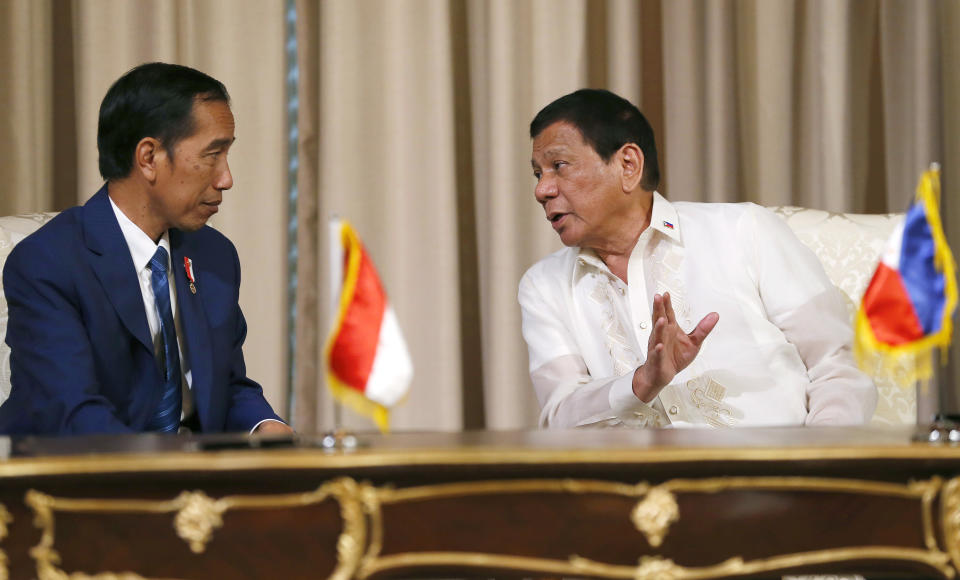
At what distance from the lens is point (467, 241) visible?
3.38 meters

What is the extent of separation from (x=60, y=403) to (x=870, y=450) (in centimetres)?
133

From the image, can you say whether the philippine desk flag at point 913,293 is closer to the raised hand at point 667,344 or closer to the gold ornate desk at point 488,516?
the gold ornate desk at point 488,516

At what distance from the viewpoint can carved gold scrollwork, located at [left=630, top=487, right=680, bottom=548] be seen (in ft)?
3.98

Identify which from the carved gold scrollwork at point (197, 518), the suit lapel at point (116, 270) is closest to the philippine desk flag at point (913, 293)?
the carved gold scrollwork at point (197, 518)

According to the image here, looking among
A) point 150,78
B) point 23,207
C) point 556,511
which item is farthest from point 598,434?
point 23,207

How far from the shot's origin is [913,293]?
1394 millimetres

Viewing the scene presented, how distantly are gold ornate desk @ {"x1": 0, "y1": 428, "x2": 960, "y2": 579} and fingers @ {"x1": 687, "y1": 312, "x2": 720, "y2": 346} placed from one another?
2.19 feet

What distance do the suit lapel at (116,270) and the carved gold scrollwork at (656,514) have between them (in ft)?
3.69

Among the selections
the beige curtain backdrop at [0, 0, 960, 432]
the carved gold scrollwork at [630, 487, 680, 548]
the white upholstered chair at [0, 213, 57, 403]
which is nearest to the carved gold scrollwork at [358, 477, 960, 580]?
the carved gold scrollwork at [630, 487, 680, 548]

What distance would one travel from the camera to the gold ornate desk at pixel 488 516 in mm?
1211

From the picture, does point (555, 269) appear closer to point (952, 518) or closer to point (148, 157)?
point (148, 157)

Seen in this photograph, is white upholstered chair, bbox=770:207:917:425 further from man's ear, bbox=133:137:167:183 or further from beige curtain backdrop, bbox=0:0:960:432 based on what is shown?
man's ear, bbox=133:137:167:183

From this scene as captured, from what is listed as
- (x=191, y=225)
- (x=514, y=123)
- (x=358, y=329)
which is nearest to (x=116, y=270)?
(x=191, y=225)

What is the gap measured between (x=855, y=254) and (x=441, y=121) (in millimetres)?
1378
